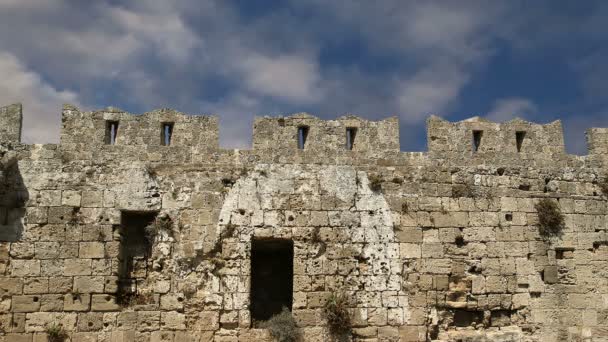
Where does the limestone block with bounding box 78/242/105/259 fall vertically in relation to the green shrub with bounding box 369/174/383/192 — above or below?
below

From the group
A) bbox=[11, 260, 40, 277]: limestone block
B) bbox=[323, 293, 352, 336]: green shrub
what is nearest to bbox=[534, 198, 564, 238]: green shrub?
bbox=[323, 293, 352, 336]: green shrub

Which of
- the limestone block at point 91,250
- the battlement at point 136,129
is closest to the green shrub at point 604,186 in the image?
the battlement at point 136,129

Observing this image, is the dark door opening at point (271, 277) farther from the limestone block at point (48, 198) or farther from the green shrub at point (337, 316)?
the limestone block at point (48, 198)

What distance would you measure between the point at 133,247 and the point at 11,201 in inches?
86.5

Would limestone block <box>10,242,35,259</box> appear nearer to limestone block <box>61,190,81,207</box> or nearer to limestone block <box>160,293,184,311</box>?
limestone block <box>61,190,81,207</box>

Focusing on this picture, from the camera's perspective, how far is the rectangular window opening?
10.6 metres

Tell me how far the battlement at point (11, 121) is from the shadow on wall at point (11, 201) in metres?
0.56

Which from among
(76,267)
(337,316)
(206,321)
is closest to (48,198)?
(76,267)

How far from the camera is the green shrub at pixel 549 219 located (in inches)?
457

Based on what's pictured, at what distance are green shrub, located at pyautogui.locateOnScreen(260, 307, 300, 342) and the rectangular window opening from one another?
233cm

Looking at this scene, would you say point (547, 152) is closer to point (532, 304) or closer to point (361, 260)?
point (532, 304)

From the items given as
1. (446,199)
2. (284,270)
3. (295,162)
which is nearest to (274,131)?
(295,162)

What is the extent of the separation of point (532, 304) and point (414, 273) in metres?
2.30

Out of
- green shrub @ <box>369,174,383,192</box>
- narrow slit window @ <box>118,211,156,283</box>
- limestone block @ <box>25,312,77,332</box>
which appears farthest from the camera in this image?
green shrub @ <box>369,174,383,192</box>
